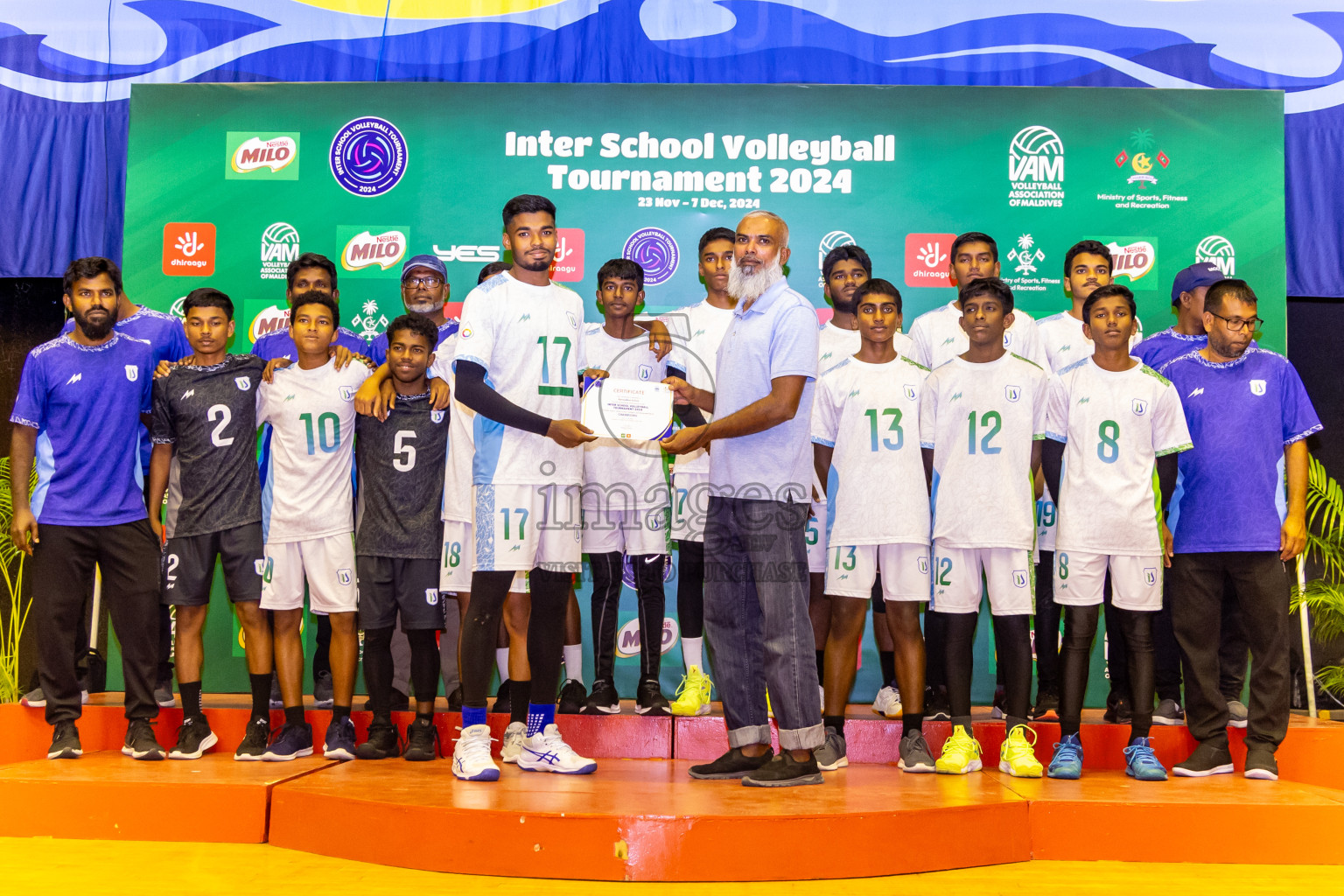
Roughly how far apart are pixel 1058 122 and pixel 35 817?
5.67 m

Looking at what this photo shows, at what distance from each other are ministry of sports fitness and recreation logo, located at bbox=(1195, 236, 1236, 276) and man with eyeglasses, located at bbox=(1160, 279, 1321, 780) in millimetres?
1462

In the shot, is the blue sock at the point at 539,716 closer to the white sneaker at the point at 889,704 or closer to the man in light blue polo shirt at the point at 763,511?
the man in light blue polo shirt at the point at 763,511

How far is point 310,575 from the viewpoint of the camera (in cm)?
408

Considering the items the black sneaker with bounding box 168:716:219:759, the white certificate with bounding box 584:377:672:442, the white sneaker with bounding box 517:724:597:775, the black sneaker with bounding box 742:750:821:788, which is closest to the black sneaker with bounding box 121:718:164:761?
the black sneaker with bounding box 168:716:219:759

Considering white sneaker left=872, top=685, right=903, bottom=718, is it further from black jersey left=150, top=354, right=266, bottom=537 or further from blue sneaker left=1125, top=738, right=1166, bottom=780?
black jersey left=150, top=354, right=266, bottom=537

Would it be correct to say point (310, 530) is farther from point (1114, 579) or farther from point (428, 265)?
point (1114, 579)

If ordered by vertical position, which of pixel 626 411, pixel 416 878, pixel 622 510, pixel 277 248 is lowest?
pixel 416 878

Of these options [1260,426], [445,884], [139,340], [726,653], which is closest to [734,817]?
[726,653]

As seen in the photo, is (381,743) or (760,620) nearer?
(760,620)

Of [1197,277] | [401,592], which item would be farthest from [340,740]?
[1197,277]

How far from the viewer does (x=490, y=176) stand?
5625 millimetres

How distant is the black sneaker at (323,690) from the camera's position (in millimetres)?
4848

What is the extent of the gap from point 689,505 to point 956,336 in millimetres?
1525

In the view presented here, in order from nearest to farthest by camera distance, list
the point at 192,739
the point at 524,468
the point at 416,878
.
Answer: the point at 416,878
the point at 524,468
the point at 192,739
